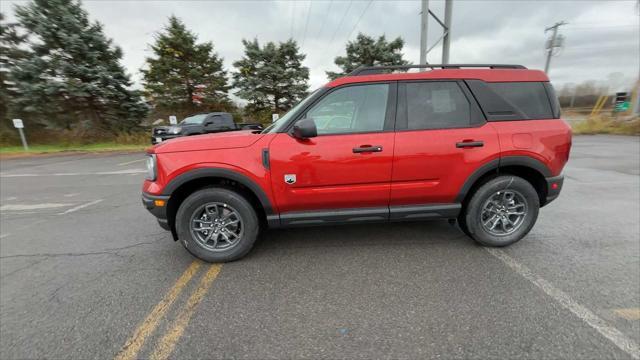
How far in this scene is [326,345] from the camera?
1824 mm

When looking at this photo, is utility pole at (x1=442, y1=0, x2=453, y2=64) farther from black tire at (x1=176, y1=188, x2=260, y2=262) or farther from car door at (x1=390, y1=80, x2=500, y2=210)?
black tire at (x1=176, y1=188, x2=260, y2=262)

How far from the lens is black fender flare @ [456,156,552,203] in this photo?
2.83 m

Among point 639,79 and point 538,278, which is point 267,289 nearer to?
point 538,278

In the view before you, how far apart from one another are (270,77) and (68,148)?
14.9m

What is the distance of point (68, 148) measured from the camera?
15.1m

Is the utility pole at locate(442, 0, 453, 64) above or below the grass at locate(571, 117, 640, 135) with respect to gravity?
above

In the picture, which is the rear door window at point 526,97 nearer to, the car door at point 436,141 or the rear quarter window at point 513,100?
the rear quarter window at point 513,100

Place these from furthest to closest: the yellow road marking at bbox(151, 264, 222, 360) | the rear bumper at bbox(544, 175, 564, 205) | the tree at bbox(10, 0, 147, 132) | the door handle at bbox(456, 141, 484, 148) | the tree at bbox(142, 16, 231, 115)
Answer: the tree at bbox(142, 16, 231, 115), the tree at bbox(10, 0, 147, 132), the rear bumper at bbox(544, 175, 564, 205), the door handle at bbox(456, 141, 484, 148), the yellow road marking at bbox(151, 264, 222, 360)

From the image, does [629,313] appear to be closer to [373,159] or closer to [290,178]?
[373,159]

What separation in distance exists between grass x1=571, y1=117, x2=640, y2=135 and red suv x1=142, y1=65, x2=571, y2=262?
63.4ft

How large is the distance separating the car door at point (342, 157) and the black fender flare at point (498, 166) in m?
0.85

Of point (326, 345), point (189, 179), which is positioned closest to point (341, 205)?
point (326, 345)

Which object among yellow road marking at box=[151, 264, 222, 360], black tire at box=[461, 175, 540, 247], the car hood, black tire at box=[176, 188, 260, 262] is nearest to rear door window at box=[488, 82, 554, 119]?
black tire at box=[461, 175, 540, 247]

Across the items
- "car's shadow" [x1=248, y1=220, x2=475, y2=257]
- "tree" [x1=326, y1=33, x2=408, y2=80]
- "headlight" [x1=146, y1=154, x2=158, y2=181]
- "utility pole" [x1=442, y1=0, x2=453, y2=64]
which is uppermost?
"tree" [x1=326, y1=33, x2=408, y2=80]
